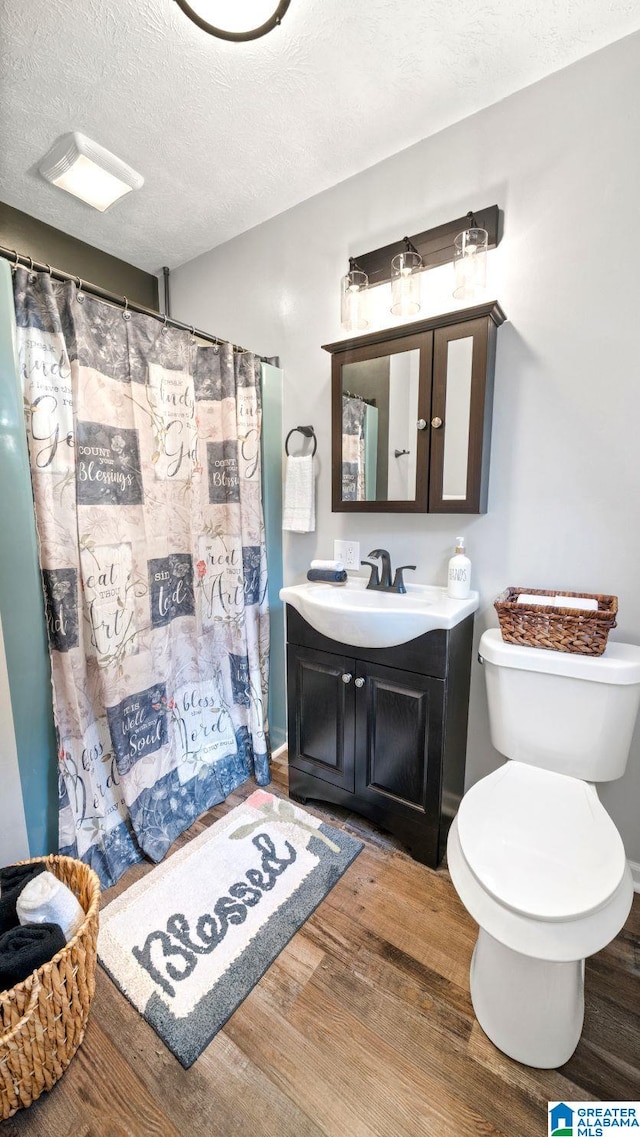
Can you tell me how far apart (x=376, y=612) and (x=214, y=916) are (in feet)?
Result: 3.45

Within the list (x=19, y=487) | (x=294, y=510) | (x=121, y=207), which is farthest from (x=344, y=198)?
(x=19, y=487)

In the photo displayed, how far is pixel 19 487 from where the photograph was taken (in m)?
1.19

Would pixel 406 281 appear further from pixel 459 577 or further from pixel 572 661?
pixel 572 661

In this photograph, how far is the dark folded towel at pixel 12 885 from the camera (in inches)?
40.6

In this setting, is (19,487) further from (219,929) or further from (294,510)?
(219,929)

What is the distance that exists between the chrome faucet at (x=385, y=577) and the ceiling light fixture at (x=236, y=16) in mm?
1428

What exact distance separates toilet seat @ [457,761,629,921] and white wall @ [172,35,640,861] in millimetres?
430

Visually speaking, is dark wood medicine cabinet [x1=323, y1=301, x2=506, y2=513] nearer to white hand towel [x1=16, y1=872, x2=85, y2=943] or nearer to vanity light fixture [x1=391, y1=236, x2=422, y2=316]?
vanity light fixture [x1=391, y1=236, x2=422, y2=316]

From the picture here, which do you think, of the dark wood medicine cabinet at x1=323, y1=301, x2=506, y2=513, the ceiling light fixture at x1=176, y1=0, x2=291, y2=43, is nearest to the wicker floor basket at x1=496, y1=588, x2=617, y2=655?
the dark wood medicine cabinet at x1=323, y1=301, x2=506, y2=513

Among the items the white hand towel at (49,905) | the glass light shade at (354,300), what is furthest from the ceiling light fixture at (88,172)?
the white hand towel at (49,905)

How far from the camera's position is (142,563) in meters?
1.52

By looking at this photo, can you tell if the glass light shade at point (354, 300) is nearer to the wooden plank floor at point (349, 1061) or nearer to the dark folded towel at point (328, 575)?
the dark folded towel at point (328, 575)

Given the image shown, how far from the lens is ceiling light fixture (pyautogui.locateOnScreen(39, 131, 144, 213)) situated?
4.99ft

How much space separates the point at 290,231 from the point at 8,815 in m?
2.39
